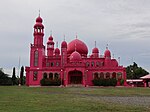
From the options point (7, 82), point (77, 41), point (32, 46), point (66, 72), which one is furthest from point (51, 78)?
point (7, 82)

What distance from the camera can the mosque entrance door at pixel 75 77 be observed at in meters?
61.6

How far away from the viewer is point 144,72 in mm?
96062

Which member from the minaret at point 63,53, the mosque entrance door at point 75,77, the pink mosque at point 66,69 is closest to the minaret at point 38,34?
the pink mosque at point 66,69

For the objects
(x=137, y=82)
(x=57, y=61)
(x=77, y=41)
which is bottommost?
(x=137, y=82)

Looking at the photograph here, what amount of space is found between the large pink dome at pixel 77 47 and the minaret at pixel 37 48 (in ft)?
30.3

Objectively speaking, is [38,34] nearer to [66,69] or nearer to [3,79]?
[66,69]

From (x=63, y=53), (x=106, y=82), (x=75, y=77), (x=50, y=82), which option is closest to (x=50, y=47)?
(x=63, y=53)

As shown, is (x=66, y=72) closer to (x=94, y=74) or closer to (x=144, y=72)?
(x=94, y=74)

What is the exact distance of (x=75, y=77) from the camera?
2451 inches

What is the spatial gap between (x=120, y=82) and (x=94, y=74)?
6.67 m

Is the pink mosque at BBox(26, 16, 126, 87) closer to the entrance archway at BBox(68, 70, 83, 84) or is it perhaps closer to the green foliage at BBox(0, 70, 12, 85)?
the entrance archway at BBox(68, 70, 83, 84)

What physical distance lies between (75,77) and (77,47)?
1047 centimetres

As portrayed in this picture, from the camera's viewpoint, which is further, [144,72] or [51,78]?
[144,72]

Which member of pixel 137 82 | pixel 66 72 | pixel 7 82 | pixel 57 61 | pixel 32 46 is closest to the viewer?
pixel 66 72
